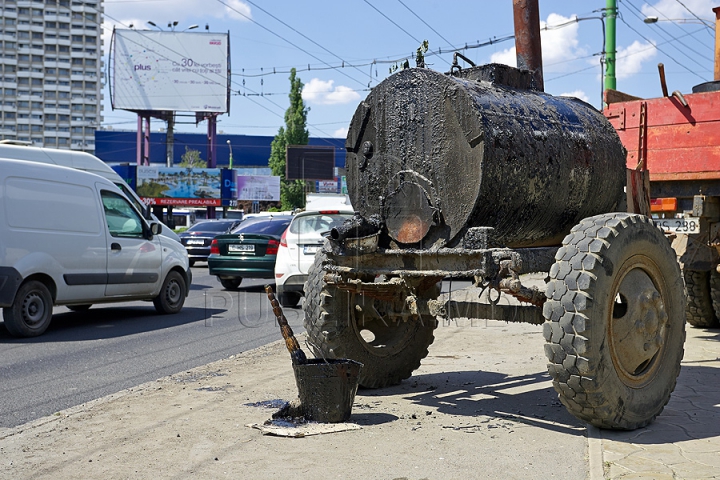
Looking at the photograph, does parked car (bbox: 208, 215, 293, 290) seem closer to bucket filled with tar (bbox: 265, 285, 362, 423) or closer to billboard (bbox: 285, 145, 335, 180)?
bucket filled with tar (bbox: 265, 285, 362, 423)

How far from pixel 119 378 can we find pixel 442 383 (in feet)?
10.0

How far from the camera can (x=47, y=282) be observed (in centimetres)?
1061

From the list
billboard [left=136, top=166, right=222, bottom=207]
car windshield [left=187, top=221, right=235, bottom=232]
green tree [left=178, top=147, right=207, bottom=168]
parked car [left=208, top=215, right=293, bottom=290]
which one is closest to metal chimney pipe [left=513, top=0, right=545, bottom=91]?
parked car [left=208, top=215, right=293, bottom=290]

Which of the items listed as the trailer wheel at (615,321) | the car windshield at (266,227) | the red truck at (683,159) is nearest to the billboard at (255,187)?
the car windshield at (266,227)

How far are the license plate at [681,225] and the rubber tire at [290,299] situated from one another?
21.1 ft

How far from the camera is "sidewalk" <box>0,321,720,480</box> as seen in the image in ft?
15.0

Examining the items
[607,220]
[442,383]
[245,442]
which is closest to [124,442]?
[245,442]

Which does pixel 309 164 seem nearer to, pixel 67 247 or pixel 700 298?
pixel 67 247

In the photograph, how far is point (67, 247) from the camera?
10758 mm

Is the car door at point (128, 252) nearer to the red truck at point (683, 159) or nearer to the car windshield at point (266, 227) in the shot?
the car windshield at point (266, 227)

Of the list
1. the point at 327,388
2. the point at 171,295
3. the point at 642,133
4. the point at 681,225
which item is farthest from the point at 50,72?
the point at 327,388

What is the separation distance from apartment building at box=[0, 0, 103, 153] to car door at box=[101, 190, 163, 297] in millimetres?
121138

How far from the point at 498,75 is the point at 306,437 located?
301cm

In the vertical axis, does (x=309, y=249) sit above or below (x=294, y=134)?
below
